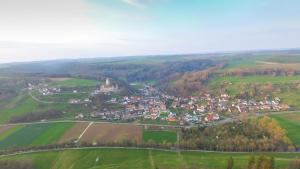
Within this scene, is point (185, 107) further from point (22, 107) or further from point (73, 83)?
point (73, 83)

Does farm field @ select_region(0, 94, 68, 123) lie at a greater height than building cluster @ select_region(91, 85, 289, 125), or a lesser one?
greater

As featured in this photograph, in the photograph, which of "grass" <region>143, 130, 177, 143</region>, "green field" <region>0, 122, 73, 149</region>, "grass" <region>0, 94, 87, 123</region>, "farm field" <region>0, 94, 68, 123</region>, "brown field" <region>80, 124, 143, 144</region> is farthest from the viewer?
"grass" <region>0, 94, 87, 123</region>

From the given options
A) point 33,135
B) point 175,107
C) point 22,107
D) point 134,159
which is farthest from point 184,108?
point 22,107

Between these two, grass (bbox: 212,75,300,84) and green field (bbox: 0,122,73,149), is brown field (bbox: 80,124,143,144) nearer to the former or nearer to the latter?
green field (bbox: 0,122,73,149)

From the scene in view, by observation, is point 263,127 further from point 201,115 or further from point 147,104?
point 147,104

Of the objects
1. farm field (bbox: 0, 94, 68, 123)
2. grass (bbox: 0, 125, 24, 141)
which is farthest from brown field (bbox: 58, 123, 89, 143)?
farm field (bbox: 0, 94, 68, 123)

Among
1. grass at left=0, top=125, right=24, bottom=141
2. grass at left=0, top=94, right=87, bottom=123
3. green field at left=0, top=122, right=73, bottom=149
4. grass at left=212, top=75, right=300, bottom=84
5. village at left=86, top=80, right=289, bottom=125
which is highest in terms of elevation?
grass at left=212, top=75, right=300, bottom=84
